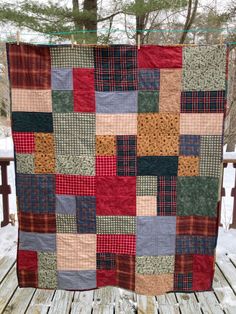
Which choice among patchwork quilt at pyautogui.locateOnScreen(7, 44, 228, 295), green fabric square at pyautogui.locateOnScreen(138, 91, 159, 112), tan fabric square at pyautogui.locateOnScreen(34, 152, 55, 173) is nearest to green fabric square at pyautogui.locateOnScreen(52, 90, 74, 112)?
patchwork quilt at pyautogui.locateOnScreen(7, 44, 228, 295)

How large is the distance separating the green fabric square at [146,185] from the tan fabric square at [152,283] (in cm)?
53

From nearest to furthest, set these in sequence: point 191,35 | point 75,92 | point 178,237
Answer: point 75,92 < point 178,237 < point 191,35

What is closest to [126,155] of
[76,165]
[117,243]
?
[76,165]

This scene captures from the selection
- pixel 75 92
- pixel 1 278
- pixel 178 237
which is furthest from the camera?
pixel 1 278

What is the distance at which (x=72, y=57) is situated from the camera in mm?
1577

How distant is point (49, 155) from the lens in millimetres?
1670

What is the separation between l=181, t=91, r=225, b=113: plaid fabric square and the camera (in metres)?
1.57

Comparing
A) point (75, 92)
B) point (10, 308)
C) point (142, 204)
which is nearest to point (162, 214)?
point (142, 204)

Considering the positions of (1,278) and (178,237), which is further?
(1,278)

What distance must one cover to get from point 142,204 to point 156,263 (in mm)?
388

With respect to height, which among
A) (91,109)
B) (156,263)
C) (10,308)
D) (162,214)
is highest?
(91,109)

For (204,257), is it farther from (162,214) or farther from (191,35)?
(191,35)

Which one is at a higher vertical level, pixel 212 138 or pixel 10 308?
pixel 212 138

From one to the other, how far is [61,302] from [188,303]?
0.75 m
